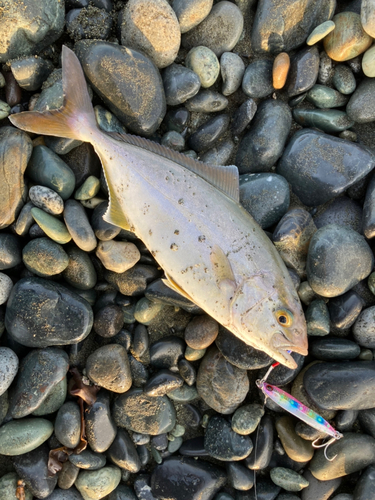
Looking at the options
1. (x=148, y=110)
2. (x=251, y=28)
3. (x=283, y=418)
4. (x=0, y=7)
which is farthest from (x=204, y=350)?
(x=0, y=7)

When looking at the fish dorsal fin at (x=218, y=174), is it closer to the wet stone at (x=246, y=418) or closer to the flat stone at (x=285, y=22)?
the flat stone at (x=285, y=22)

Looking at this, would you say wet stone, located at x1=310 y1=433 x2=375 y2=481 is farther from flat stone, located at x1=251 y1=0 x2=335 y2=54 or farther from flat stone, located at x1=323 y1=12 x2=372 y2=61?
flat stone, located at x1=251 y1=0 x2=335 y2=54

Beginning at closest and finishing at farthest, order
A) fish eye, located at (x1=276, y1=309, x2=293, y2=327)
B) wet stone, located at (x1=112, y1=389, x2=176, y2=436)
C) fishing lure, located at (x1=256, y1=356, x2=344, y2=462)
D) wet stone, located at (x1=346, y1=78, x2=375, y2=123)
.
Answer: fish eye, located at (x1=276, y1=309, x2=293, y2=327) < fishing lure, located at (x1=256, y1=356, x2=344, y2=462) < wet stone, located at (x1=346, y1=78, x2=375, y2=123) < wet stone, located at (x1=112, y1=389, x2=176, y2=436)

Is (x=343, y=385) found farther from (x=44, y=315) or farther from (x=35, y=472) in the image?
(x=35, y=472)

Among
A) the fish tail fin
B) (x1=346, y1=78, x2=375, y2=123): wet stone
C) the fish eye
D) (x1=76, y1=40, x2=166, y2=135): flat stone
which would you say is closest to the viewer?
the fish eye

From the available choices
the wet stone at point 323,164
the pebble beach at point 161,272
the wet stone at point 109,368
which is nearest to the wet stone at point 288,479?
the pebble beach at point 161,272

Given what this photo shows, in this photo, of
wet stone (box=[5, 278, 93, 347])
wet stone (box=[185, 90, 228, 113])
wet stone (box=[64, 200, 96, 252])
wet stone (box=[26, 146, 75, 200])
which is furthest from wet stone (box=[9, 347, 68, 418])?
wet stone (box=[185, 90, 228, 113])
